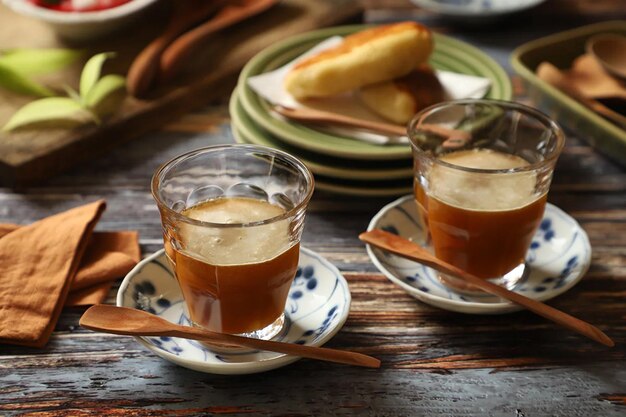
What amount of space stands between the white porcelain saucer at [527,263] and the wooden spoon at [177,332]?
15cm

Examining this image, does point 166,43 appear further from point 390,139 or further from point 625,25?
point 625,25

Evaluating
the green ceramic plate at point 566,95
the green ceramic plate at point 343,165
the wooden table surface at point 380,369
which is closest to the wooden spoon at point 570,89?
the green ceramic plate at point 566,95

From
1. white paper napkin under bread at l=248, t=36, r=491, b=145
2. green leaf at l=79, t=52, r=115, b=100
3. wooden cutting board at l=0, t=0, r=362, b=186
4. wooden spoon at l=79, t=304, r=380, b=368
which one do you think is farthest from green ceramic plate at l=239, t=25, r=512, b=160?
wooden spoon at l=79, t=304, r=380, b=368

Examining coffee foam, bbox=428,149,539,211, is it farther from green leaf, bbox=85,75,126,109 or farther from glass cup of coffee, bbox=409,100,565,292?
green leaf, bbox=85,75,126,109

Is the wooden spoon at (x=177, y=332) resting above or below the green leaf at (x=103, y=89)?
above

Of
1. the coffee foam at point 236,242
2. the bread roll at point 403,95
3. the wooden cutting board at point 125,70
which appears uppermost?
the coffee foam at point 236,242

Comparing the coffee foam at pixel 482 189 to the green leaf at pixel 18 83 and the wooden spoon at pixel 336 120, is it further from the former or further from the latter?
the green leaf at pixel 18 83

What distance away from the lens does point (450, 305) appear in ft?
3.02

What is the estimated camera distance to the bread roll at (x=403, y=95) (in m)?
1.25

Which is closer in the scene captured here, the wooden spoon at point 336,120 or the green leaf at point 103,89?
the wooden spoon at point 336,120

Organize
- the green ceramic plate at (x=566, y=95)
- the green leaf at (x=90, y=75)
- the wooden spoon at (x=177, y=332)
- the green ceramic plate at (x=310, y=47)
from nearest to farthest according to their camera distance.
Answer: the wooden spoon at (x=177, y=332), the green ceramic plate at (x=310, y=47), the green ceramic plate at (x=566, y=95), the green leaf at (x=90, y=75)

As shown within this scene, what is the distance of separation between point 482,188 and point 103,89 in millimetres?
743

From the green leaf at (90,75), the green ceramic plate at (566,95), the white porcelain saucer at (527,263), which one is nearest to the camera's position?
the white porcelain saucer at (527,263)

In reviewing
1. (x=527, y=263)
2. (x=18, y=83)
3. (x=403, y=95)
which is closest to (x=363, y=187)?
(x=403, y=95)
